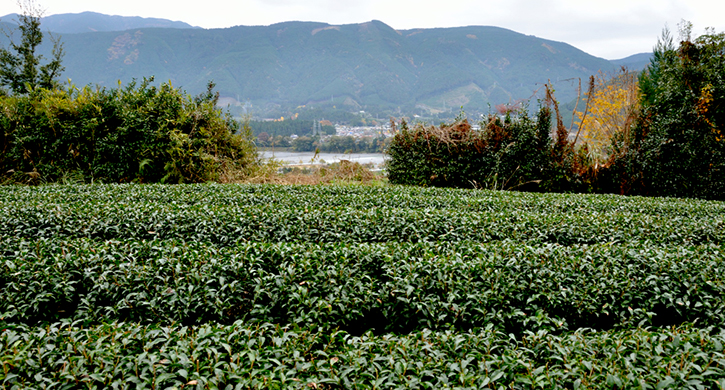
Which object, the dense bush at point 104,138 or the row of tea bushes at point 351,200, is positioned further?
the dense bush at point 104,138

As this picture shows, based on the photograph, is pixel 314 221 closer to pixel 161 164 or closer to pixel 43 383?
pixel 43 383

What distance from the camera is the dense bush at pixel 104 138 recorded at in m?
9.16

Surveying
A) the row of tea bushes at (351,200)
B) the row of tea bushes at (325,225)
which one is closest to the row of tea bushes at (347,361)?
the row of tea bushes at (325,225)

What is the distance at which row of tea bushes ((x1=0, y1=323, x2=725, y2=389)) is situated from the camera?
67.2 inches

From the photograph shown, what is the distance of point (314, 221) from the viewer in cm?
461

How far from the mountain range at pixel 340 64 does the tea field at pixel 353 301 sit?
33.1m

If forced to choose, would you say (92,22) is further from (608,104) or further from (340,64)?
(608,104)

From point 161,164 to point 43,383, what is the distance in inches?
345

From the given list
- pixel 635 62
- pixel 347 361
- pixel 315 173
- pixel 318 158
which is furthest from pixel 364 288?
pixel 635 62

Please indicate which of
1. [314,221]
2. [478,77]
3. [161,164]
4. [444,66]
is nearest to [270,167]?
[161,164]

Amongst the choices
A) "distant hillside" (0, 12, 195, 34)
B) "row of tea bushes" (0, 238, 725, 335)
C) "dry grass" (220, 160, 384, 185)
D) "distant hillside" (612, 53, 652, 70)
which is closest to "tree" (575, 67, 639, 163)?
"distant hillside" (612, 53, 652, 70)

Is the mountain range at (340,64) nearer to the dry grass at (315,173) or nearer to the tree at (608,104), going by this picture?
the tree at (608,104)

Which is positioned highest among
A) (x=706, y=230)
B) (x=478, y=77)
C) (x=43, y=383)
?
(x=478, y=77)

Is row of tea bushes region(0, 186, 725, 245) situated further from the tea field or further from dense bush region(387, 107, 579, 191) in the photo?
dense bush region(387, 107, 579, 191)
